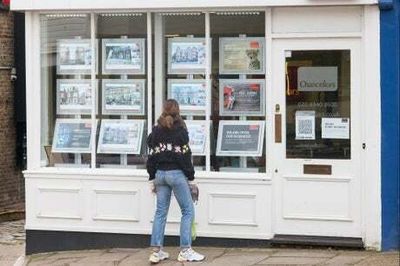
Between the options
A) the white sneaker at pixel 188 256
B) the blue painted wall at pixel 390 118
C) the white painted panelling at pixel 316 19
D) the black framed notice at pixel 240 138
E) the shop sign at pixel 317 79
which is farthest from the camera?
the black framed notice at pixel 240 138

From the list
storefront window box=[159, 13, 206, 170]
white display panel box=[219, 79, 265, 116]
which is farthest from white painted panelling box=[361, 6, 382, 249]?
storefront window box=[159, 13, 206, 170]

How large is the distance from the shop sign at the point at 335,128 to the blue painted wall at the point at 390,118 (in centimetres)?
41

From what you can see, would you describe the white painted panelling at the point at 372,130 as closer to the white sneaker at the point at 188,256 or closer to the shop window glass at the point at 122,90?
the white sneaker at the point at 188,256

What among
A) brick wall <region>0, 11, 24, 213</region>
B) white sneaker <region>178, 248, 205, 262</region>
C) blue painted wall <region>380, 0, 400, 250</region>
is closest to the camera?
white sneaker <region>178, 248, 205, 262</region>

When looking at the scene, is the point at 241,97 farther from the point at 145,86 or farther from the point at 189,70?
the point at 145,86

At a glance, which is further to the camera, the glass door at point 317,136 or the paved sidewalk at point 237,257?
the glass door at point 317,136

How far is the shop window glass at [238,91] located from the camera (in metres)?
8.42

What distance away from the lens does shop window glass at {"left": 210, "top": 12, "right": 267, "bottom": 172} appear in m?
8.42

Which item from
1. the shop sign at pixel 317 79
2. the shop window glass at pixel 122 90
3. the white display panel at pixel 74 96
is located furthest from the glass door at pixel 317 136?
the white display panel at pixel 74 96

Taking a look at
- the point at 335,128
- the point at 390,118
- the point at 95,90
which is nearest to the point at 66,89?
the point at 95,90

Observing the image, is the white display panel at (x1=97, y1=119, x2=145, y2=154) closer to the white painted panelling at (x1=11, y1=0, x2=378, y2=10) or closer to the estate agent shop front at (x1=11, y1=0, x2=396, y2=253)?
the estate agent shop front at (x1=11, y1=0, x2=396, y2=253)

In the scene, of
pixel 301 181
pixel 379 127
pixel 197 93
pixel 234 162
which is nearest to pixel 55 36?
pixel 197 93

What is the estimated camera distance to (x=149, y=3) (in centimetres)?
844

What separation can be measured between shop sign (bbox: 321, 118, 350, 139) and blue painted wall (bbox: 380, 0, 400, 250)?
0.41m
